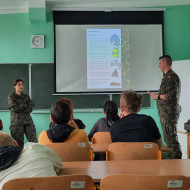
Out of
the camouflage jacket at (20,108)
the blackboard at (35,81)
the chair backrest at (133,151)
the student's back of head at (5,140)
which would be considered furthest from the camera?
the blackboard at (35,81)

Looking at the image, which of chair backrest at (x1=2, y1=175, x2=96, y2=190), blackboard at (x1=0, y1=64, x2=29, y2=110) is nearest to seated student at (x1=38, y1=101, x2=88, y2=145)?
chair backrest at (x1=2, y1=175, x2=96, y2=190)

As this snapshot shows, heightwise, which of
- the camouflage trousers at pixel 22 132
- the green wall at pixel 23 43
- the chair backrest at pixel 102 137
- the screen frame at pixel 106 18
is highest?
the screen frame at pixel 106 18

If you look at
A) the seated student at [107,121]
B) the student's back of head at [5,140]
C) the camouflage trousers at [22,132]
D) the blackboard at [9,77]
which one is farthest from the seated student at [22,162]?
the blackboard at [9,77]

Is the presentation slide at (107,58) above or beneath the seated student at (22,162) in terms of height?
above

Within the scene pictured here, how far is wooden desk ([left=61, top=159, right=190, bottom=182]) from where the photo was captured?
5.93 ft

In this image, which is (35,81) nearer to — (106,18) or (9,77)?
(9,77)

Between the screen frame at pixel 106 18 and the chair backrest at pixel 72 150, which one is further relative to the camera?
the screen frame at pixel 106 18

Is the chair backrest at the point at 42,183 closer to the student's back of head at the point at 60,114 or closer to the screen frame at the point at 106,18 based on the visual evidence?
the student's back of head at the point at 60,114

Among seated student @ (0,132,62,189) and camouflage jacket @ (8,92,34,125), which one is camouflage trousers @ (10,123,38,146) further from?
seated student @ (0,132,62,189)

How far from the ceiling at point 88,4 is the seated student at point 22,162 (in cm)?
449

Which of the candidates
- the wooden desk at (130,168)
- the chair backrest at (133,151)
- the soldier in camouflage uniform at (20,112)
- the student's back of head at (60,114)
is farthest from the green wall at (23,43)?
the wooden desk at (130,168)

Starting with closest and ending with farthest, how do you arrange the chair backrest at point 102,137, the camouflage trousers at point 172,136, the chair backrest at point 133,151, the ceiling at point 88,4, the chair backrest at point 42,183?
the chair backrest at point 42,183 → the chair backrest at point 133,151 → the chair backrest at point 102,137 → the camouflage trousers at point 172,136 → the ceiling at point 88,4

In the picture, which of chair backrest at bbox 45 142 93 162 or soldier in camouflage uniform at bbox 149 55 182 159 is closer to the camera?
chair backrest at bbox 45 142 93 162

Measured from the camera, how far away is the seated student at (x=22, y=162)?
5.02 ft
